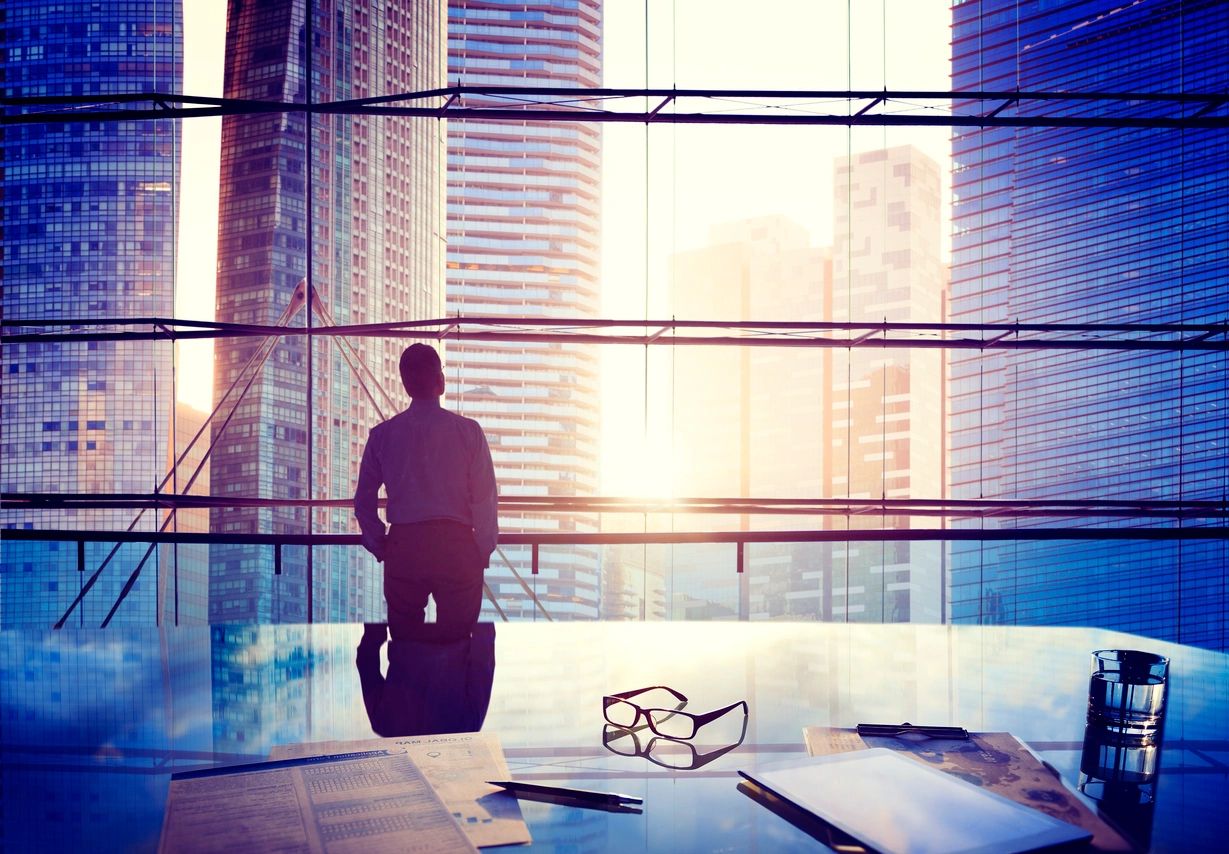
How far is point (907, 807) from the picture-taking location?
0.53 metres

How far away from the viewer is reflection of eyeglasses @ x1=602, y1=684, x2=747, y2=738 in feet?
2.31

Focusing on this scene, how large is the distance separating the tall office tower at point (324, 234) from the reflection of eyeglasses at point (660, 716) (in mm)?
8078

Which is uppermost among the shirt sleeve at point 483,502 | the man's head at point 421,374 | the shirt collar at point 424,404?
the man's head at point 421,374

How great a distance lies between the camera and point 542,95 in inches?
236

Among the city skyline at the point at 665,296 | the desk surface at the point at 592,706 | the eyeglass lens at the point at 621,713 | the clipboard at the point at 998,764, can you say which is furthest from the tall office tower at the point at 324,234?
the clipboard at the point at 998,764

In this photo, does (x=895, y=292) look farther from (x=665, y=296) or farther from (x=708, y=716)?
(x=708, y=716)

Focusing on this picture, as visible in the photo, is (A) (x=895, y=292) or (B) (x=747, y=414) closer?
(B) (x=747, y=414)

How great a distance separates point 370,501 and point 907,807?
3.93ft

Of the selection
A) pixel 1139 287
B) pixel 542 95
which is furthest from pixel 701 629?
pixel 1139 287

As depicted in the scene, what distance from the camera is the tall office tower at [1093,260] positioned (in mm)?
8062

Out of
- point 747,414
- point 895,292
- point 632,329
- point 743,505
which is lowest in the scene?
point 743,505

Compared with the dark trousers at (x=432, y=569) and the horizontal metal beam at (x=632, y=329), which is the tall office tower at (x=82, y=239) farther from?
the dark trousers at (x=432, y=569)

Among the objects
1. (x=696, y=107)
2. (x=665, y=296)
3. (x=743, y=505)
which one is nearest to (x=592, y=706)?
(x=743, y=505)

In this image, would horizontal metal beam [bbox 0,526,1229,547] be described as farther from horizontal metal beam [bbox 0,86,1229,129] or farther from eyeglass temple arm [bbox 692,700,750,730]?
horizontal metal beam [bbox 0,86,1229,129]
